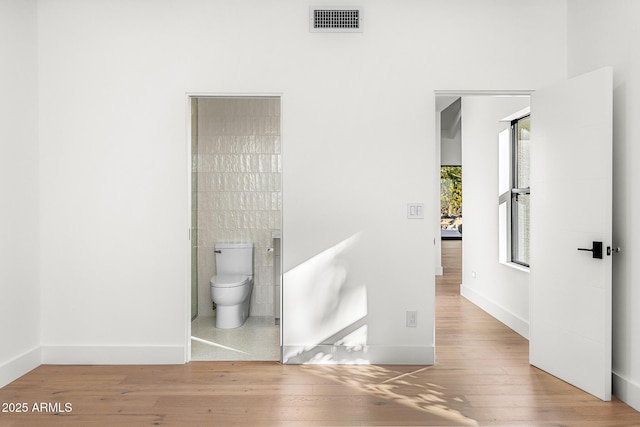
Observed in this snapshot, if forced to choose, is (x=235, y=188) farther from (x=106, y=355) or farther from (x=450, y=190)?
(x=450, y=190)

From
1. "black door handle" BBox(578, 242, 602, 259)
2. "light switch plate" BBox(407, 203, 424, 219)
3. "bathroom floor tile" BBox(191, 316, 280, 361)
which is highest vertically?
"light switch plate" BBox(407, 203, 424, 219)

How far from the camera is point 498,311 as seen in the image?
15.2 ft

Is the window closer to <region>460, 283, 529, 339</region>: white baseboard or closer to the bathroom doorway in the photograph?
<region>460, 283, 529, 339</region>: white baseboard

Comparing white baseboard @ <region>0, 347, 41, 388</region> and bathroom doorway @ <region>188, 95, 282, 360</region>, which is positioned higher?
bathroom doorway @ <region>188, 95, 282, 360</region>

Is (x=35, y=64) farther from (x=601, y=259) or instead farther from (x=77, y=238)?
(x=601, y=259)

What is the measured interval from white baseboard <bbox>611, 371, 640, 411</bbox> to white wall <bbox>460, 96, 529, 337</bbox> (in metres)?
1.23

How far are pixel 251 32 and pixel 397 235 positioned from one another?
190 centimetres

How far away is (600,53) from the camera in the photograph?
9.51ft

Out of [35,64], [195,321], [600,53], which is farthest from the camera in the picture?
[195,321]

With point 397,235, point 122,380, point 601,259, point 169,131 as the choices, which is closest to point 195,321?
point 122,380

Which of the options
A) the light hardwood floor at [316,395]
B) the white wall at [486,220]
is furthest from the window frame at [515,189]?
the light hardwood floor at [316,395]

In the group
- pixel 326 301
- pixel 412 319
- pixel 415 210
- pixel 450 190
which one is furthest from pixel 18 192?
pixel 450 190

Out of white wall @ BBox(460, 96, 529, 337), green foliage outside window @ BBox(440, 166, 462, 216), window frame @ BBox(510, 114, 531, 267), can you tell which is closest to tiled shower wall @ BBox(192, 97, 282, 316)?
white wall @ BBox(460, 96, 529, 337)

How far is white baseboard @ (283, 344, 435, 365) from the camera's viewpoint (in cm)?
328
